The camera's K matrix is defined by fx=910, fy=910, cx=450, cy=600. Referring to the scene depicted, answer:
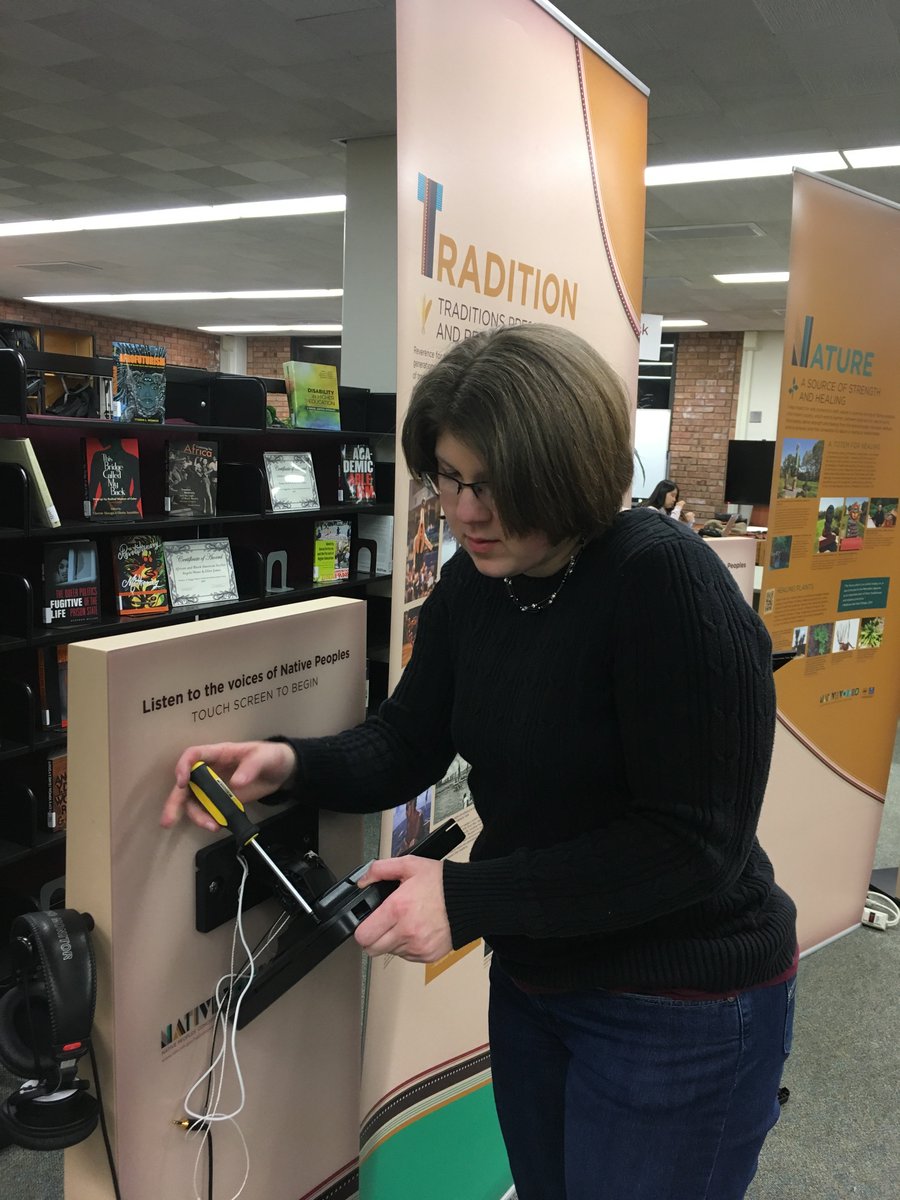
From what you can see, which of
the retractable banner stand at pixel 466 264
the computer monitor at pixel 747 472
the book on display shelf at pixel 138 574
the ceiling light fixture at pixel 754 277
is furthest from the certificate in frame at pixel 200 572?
the computer monitor at pixel 747 472

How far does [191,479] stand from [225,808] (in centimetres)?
260

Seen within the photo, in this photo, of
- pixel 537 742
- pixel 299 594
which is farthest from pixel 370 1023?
pixel 299 594

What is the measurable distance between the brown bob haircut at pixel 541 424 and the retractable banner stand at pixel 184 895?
363 millimetres

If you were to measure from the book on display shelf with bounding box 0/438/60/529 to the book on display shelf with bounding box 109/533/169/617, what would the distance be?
38 cm

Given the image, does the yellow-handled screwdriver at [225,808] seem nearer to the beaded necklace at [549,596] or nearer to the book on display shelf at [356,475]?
the beaded necklace at [549,596]

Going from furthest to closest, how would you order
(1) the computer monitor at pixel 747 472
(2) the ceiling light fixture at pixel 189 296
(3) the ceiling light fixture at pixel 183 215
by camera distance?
(2) the ceiling light fixture at pixel 189 296 → (1) the computer monitor at pixel 747 472 → (3) the ceiling light fixture at pixel 183 215

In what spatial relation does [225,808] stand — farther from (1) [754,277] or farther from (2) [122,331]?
(2) [122,331]

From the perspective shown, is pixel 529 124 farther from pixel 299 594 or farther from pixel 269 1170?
pixel 299 594

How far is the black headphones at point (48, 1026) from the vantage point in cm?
86

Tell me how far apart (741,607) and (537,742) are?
0.78ft

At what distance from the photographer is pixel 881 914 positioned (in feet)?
10.0

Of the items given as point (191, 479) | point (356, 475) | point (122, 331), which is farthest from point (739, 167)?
point (122, 331)

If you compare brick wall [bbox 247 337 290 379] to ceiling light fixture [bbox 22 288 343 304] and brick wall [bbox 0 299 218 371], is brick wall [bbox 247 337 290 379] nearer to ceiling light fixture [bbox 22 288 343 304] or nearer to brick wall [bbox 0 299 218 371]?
brick wall [bbox 0 299 218 371]

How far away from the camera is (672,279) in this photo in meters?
8.05
